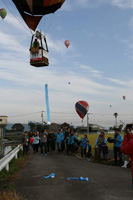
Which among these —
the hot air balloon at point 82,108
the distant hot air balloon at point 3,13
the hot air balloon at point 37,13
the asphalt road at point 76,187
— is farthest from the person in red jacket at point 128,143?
the hot air balloon at point 82,108

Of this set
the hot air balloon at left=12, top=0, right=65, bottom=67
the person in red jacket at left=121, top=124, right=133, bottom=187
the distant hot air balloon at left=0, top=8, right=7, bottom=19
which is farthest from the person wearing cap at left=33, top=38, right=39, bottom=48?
the distant hot air balloon at left=0, top=8, right=7, bottom=19

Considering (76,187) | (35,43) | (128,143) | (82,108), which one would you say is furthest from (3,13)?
(82,108)

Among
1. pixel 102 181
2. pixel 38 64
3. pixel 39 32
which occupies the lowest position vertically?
pixel 102 181

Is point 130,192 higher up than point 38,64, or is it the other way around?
point 38,64

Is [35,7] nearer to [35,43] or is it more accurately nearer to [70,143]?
[35,43]

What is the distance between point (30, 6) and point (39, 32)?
2.30m

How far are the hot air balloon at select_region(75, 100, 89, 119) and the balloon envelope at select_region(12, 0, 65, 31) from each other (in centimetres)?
3102

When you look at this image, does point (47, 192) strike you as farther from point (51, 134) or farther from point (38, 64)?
point (51, 134)

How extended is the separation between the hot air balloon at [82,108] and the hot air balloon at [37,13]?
30.3 metres

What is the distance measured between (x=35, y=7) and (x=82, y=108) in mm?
32949

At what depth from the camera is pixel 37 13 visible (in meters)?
13.6

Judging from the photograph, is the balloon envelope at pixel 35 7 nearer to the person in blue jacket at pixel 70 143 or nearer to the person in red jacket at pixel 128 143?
the person in blue jacket at pixel 70 143

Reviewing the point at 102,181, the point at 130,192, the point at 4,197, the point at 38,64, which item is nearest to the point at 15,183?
the point at 4,197

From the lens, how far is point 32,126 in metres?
32.9
